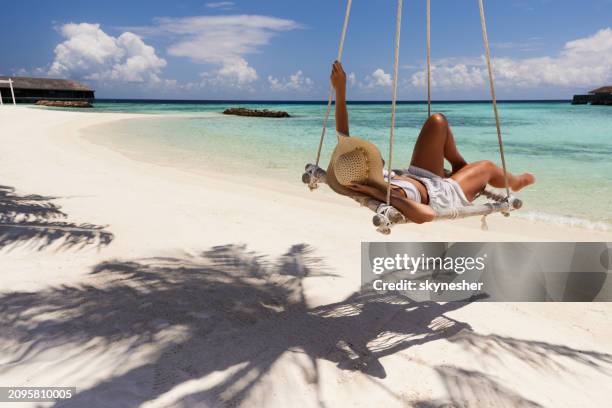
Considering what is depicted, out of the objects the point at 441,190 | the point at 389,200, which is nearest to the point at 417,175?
the point at 441,190

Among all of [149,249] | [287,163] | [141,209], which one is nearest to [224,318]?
[149,249]

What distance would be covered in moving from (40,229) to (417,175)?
3307 millimetres

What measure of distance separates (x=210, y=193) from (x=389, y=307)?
4.33 meters

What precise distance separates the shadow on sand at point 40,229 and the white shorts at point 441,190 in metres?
2.81

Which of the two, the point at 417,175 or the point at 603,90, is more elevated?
the point at 603,90

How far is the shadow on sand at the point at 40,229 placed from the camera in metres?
3.72

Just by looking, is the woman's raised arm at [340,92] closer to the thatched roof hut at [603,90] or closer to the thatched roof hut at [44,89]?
the thatched roof hut at [44,89]

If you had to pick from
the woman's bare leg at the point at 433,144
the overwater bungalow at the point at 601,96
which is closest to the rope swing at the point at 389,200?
the woman's bare leg at the point at 433,144

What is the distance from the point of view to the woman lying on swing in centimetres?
278

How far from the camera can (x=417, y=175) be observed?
3223mm

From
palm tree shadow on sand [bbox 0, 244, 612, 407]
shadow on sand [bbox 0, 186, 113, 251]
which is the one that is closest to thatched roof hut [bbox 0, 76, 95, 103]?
shadow on sand [bbox 0, 186, 113, 251]

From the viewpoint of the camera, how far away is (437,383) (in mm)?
2375

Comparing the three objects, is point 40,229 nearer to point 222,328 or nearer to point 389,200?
point 222,328

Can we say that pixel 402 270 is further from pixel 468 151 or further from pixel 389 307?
pixel 468 151
